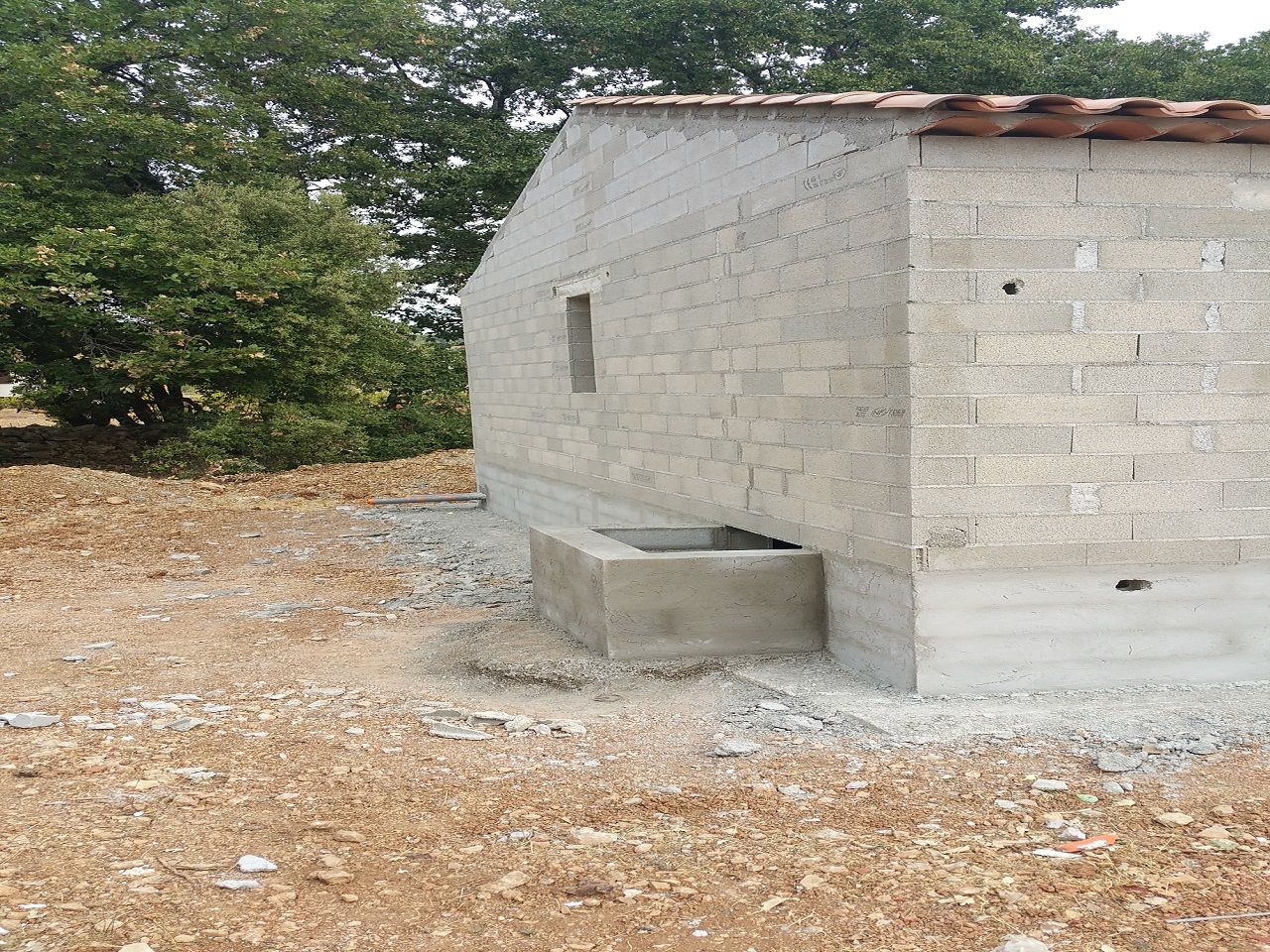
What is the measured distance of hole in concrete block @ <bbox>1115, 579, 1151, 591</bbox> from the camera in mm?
5711

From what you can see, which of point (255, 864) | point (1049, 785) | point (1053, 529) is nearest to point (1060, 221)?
point (1053, 529)

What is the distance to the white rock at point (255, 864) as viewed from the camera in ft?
12.7

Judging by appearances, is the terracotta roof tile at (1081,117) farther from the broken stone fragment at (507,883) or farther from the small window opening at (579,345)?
the small window opening at (579,345)

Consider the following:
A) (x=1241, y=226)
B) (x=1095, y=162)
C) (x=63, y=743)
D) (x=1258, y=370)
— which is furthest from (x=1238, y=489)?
(x=63, y=743)

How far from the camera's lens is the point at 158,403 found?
20828mm

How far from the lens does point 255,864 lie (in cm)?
390

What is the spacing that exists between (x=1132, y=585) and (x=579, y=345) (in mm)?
6310

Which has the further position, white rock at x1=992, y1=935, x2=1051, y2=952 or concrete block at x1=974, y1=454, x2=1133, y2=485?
concrete block at x1=974, y1=454, x2=1133, y2=485

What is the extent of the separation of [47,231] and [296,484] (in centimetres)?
617

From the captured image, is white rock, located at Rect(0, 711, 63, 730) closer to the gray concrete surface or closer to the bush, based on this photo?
the gray concrete surface

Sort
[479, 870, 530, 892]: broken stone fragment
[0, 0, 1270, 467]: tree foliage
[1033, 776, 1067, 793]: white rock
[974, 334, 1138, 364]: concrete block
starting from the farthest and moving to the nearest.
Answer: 1. [0, 0, 1270, 467]: tree foliage
2. [974, 334, 1138, 364]: concrete block
3. [1033, 776, 1067, 793]: white rock
4. [479, 870, 530, 892]: broken stone fragment

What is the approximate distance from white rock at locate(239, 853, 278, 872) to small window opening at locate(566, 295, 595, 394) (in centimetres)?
714

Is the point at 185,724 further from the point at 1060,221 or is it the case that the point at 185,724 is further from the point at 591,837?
the point at 1060,221

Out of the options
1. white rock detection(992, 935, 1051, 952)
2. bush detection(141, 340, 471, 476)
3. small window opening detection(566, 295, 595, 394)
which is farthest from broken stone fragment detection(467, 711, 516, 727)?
bush detection(141, 340, 471, 476)
